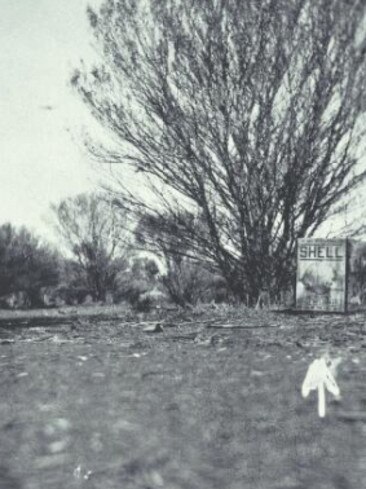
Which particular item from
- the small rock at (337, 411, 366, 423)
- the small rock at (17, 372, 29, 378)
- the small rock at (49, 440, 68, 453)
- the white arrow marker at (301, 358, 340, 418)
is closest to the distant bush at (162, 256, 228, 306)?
the small rock at (17, 372, 29, 378)

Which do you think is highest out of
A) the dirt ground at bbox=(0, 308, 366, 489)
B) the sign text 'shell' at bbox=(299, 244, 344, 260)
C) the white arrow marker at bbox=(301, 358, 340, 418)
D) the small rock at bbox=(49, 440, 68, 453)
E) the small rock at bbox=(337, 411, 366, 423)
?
the sign text 'shell' at bbox=(299, 244, 344, 260)

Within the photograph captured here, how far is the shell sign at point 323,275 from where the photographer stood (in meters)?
7.62

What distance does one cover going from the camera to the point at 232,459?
99 centimetres

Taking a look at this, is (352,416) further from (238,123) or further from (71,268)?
(71,268)

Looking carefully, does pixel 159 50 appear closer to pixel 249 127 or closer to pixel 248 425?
pixel 249 127

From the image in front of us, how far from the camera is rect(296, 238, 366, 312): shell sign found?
762 centimetres

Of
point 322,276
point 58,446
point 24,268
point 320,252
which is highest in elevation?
point 24,268

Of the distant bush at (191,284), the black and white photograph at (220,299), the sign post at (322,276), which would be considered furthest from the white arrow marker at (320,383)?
the distant bush at (191,284)

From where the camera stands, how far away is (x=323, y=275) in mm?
7812

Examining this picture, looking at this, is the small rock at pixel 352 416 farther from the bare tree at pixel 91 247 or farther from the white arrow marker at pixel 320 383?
the bare tree at pixel 91 247

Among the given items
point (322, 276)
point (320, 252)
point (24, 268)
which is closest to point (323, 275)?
point (322, 276)

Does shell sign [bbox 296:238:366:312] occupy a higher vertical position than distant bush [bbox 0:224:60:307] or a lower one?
lower

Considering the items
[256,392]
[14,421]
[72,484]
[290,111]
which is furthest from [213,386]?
[290,111]

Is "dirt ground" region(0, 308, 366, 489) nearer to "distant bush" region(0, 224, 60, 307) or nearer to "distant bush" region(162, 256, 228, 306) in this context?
"distant bush" region(162, 256, 228, 306)
